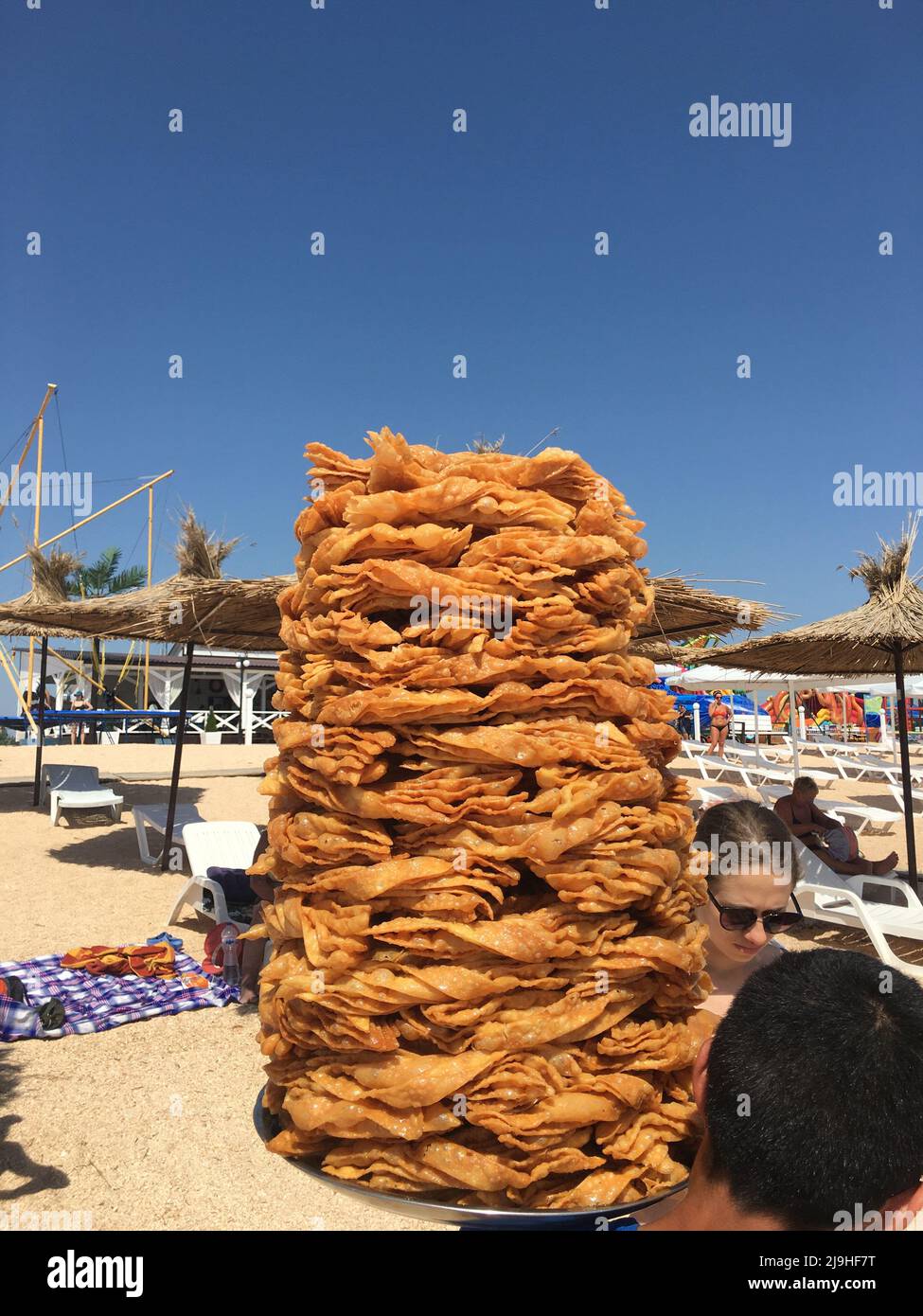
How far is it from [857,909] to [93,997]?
6479mm

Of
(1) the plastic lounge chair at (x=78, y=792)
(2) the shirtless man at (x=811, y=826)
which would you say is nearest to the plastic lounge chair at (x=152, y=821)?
(1) the plastic lounge chair at (x=78, y=792)

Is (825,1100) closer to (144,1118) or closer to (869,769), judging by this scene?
(144,1118)

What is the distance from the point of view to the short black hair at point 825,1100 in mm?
1210

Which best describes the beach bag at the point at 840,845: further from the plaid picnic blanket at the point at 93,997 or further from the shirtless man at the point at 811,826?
the plaid picnic blanket at the point at 93,997

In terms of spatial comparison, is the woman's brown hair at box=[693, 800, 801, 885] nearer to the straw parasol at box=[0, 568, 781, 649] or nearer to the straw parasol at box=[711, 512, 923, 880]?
the straw parasol at box=[0, 568, 781, 649]

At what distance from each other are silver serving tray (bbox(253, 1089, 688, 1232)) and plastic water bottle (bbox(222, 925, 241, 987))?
18.1ft

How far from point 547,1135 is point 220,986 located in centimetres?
571

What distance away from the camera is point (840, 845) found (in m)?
9.90

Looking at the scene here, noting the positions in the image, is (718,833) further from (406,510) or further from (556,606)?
(406,510)

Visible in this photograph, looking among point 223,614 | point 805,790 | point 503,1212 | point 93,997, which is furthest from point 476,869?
point 805,790

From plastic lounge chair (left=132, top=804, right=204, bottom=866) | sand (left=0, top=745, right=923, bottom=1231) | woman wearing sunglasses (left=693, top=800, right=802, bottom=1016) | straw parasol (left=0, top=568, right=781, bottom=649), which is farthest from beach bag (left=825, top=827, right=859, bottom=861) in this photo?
plastic lounge chair (left=132, top=804, right=204, bottom=866)

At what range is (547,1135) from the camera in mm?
1540
